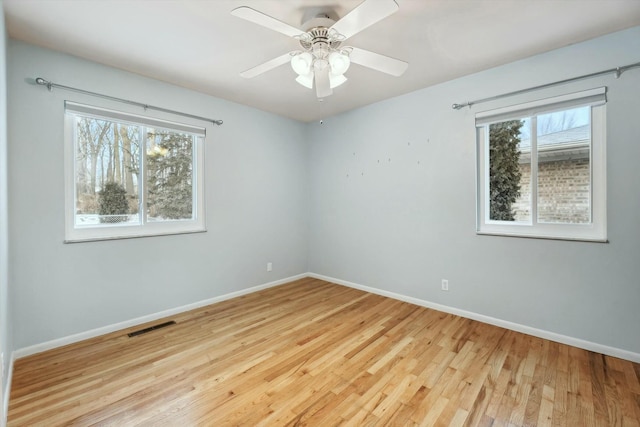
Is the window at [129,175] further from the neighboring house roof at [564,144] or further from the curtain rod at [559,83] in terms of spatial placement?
the neighboring house roof at [564,144]

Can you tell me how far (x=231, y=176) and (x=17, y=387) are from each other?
2.55 meters

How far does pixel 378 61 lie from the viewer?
1.95 meters

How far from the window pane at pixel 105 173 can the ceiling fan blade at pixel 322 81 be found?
204 cm

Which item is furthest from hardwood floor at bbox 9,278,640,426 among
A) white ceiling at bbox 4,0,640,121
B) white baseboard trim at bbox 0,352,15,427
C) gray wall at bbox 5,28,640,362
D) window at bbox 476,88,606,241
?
white ceiling at bbox 4,0,640,121

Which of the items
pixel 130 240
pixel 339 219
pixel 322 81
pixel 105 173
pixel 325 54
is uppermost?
pixel 325 54

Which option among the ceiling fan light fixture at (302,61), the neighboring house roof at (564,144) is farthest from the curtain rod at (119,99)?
the neighboring house roof at (564,144)

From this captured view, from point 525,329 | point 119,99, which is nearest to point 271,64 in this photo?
point 119,99

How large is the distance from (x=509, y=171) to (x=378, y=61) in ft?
6.01

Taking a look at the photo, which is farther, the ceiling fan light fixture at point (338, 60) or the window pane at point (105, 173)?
the window pane at point (105, 173)

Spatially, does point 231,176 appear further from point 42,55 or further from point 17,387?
point 17,387

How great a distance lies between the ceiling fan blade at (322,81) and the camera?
2021 mm

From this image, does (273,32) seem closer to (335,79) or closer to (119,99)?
(335,79)

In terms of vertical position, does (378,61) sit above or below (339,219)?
above

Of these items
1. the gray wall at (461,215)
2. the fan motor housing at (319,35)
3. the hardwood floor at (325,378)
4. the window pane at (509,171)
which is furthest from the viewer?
the window pane at (509,171)
